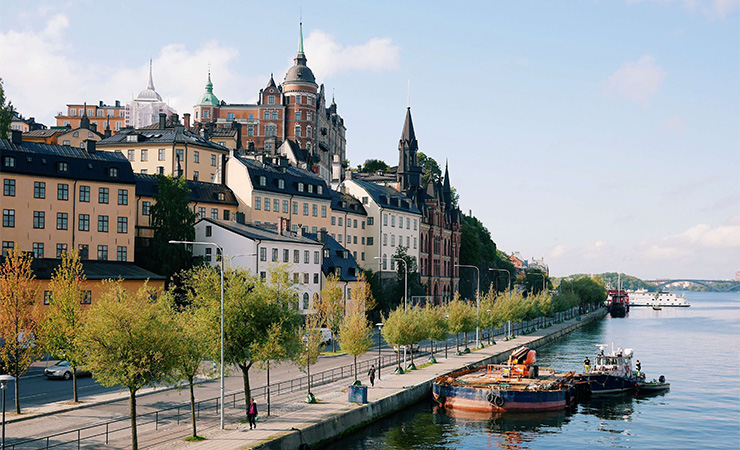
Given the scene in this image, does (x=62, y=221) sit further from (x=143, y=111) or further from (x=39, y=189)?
(x=143, y=111)

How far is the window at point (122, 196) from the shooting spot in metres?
77.9

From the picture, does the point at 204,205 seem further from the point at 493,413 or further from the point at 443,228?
the point at 443,228

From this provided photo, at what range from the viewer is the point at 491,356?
249ft

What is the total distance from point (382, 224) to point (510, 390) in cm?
6348

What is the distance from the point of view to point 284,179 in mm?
101500

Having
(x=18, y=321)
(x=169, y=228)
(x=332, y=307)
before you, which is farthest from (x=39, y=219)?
(x=18, y=321)

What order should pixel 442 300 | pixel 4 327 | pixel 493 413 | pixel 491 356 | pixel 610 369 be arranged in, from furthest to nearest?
pixel 442 300 < pixel 491 356 < pixel 610 369 < pixel 493 413 < pixel 4 327

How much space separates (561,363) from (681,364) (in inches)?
647

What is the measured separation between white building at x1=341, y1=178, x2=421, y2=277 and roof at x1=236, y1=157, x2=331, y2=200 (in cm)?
1178

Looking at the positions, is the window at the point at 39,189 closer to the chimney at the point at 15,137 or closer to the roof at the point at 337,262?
the chimney at the point at 15,137

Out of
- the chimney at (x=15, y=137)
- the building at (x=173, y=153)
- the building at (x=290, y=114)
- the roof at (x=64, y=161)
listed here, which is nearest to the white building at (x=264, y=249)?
the roof at (x=64, y=161)

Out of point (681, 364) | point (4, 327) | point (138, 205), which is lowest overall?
point (681, 364)

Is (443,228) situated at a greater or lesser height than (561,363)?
greater

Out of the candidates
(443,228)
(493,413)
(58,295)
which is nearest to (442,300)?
(443,228)
